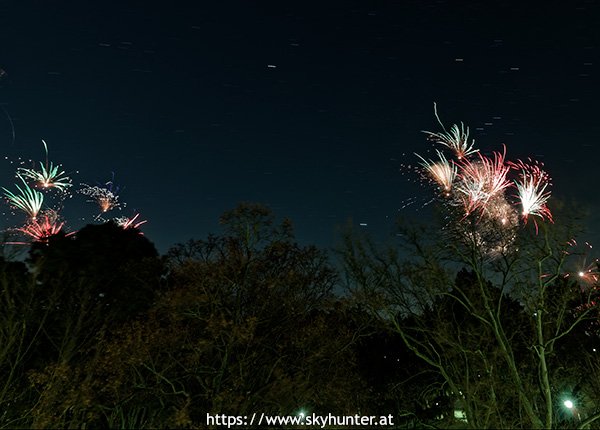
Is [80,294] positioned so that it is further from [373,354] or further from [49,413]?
[373,354]

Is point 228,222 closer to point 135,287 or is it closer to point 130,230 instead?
point 135,287

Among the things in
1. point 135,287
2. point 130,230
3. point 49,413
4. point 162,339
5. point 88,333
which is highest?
point 130,230

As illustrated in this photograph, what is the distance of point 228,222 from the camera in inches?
644

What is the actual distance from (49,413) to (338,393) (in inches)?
330

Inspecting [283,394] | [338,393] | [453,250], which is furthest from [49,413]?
[453,250]

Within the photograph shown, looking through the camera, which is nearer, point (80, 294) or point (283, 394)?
point (283, 394)

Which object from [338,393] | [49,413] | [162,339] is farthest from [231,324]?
[49,413]


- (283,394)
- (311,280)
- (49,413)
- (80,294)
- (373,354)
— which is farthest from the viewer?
(373,354)

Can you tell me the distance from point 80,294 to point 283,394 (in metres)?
9.79

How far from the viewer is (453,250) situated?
17.6 metres

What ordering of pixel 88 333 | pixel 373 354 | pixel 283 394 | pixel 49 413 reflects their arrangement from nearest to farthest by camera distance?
1. pixel 49 413
2. pixel 283 394
3. pixel 88 333
4. pixel 373 354

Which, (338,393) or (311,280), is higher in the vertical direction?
(311,280)

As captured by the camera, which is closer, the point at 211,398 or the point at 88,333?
the point at 211,398

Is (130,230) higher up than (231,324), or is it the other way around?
(130,230)
